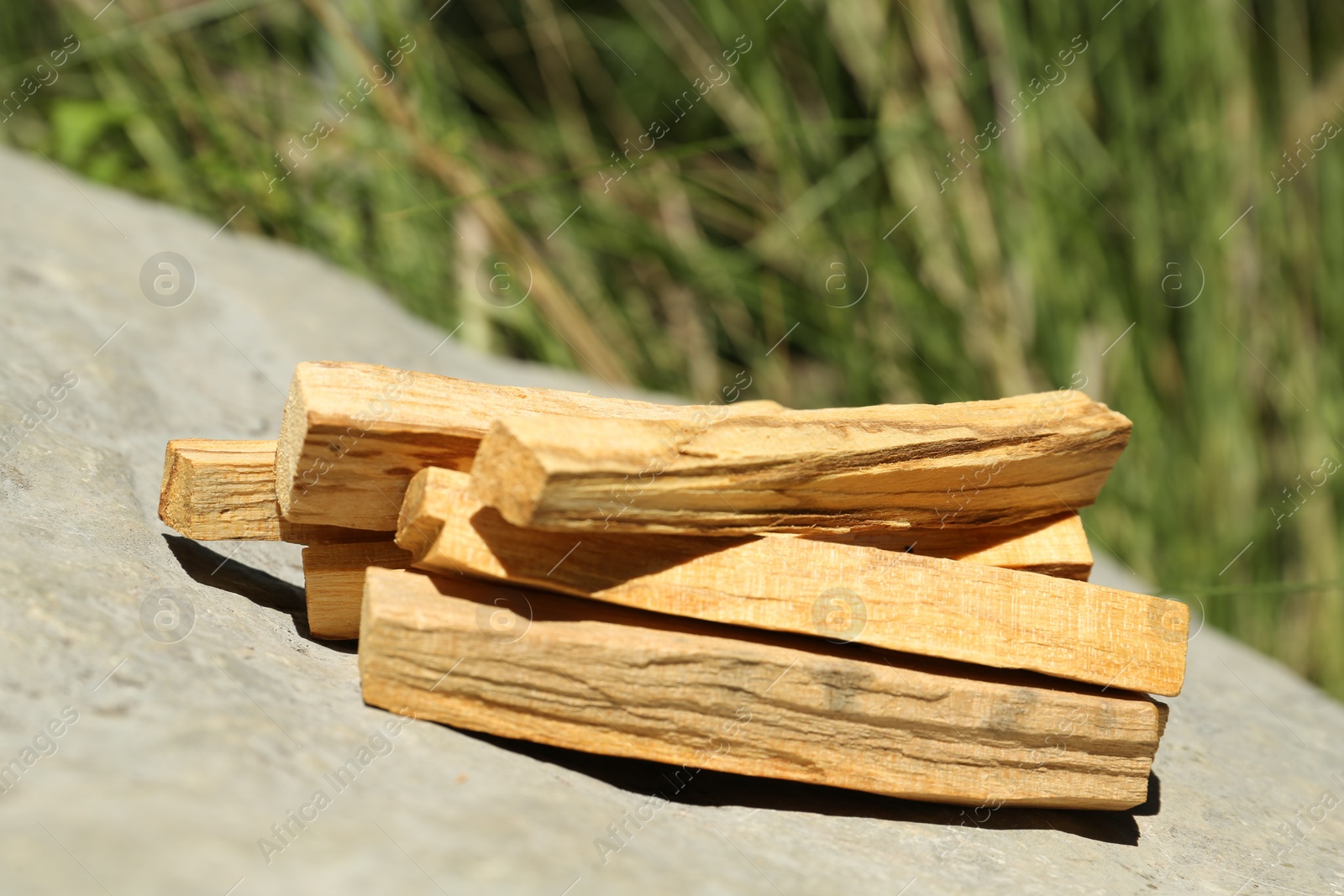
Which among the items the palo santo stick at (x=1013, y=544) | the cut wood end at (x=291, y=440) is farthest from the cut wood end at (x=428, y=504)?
the palo santo stick at (x=1013, y=544)

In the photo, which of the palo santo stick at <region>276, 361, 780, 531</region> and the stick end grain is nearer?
the palo santo stick at <region>276, 361, 780, 531</region>

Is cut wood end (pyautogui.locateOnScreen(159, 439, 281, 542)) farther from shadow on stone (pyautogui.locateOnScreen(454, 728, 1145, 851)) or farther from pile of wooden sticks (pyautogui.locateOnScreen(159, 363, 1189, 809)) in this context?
shadow on stone (pyautogui.locateOnScreen(454, 728, 1145, 851))


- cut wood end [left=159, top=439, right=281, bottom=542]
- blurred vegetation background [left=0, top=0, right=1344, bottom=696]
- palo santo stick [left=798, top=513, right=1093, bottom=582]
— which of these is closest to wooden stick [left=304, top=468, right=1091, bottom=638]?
palo santo stick [left=798, top=513, right=1093, bottom=582]

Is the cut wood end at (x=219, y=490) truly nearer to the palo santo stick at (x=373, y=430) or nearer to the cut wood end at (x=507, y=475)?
the palo santo stick at (x=373, y=430)

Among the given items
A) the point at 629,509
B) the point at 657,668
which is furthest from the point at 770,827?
the point at 629,509

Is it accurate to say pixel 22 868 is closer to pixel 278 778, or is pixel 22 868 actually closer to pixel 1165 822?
pixel 278 778

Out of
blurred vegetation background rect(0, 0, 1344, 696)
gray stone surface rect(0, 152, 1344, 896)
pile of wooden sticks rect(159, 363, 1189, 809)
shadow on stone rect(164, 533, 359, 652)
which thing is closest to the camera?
gray stone surface rect(0, 152, 1344, 896)
